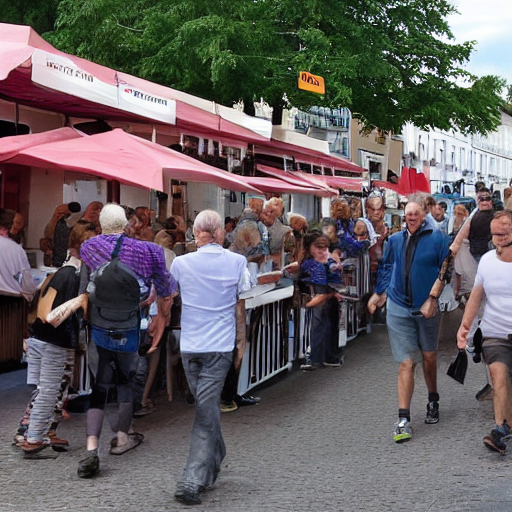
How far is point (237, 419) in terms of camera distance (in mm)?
8734

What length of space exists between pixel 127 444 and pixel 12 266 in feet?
9.11

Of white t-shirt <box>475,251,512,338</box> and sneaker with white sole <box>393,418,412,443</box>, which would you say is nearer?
white t-shirt <box>475,251,512,338</box>

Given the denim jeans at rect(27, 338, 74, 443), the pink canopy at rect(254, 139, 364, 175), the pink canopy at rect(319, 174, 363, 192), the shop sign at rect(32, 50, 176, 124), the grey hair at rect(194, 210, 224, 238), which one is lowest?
the denim jeans at rect(27, 338, 74, 443)

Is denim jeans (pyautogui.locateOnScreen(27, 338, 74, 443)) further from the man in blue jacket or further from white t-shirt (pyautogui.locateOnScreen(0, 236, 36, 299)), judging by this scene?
the man in blue jacket

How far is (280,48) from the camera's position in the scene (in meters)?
23.7

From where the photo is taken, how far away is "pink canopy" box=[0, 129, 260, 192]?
8.88m

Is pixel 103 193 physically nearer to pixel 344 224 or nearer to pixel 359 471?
pixel 344 224

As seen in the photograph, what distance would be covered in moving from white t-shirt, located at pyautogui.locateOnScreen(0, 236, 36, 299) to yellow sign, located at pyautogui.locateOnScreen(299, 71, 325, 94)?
1209 centimetres

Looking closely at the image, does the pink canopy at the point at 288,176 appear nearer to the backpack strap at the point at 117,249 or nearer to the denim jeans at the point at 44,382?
the denim jeans at the point at 44,382

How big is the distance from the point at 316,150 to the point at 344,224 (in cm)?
855

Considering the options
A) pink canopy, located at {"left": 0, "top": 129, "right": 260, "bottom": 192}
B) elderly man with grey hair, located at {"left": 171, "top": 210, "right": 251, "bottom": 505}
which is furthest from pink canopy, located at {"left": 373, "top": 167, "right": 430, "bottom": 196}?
elderly man with grey hair, located at {"left": 171, "top": 210, "right": 251, "bottom": 505}

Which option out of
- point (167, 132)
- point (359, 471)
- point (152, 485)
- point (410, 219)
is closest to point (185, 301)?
point (152, 485)

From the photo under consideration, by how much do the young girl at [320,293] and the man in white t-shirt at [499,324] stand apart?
12.4 ft

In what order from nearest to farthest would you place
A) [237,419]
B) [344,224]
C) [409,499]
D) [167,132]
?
1. [409,499]
2. [237,419]
3. [344,224]
4. [167,132]
